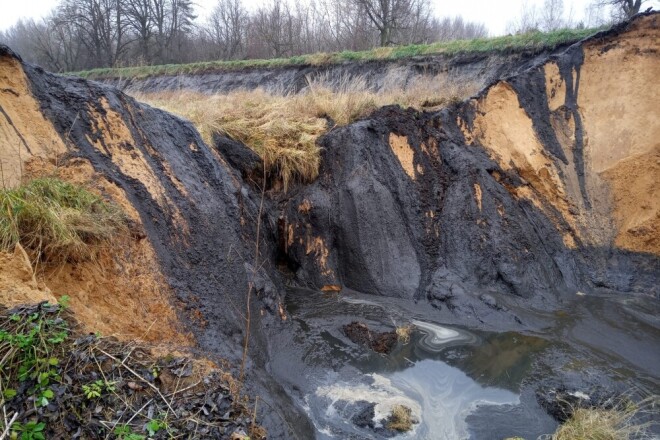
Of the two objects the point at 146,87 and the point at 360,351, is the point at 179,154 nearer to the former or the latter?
the point at 360,351

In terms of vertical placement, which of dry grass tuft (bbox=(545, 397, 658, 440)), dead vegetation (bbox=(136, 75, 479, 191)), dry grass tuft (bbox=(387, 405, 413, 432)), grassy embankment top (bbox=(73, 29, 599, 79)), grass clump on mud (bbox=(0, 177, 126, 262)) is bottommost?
dry grass tuft (bbox=(387, 405, 413, 432))

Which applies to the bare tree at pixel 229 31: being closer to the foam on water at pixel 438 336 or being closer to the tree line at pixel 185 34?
the tree line at pixel 185 34

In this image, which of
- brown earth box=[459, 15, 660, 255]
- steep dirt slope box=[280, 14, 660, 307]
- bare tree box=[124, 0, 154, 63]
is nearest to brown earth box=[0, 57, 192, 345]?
steep dirt slope box=[280, 14, 660, 307]

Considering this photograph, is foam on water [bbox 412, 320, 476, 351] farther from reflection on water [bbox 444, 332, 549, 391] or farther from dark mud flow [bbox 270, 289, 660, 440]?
reflection on water [bbox 444, 332, 549, 391]

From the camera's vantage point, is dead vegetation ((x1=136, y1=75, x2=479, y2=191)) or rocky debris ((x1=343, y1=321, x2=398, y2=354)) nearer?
rocky debris ((x1=343, y1=321, x2=398, y2=354))

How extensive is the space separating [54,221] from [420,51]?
40.5 ft

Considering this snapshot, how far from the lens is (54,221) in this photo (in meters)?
2.92

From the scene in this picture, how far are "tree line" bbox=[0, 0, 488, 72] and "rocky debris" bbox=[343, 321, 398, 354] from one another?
17080 millimetres

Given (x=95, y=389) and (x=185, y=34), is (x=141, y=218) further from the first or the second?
(x=185, y=34)

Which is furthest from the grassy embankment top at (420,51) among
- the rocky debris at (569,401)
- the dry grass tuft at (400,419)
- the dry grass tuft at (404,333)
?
the dry grass tuft at (400,419)

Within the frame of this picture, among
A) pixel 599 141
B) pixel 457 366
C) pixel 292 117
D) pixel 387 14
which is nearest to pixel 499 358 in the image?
pixel 457 366

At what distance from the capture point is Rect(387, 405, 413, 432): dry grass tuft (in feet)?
10.7

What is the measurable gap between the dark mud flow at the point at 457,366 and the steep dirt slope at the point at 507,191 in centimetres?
55

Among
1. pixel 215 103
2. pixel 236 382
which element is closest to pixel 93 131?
pixel 236 382
